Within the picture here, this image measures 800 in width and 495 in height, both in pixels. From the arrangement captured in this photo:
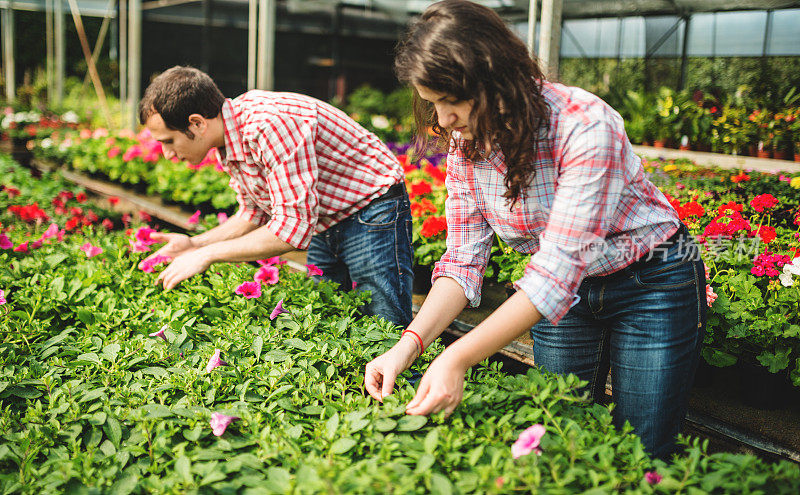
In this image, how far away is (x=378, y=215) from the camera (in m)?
2.28

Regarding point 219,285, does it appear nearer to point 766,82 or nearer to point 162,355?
point 162,355

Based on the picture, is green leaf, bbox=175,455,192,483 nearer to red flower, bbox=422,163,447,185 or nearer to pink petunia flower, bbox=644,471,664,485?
pink petunia flower, bbox=644,471,664,485

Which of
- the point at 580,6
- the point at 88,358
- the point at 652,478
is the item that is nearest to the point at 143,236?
the point at 88,358

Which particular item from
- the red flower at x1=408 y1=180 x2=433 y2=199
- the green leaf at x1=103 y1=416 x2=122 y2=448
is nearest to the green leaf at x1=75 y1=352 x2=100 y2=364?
the green leaf at x1=103 y1=416 x2=122 y2=448

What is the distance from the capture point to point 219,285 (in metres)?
2.19

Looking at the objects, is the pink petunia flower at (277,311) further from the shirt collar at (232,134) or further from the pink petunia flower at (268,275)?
the shirt collar at (232,134)

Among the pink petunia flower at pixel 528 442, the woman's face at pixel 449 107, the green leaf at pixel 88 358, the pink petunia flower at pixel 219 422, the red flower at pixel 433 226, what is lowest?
the green leaf at pixel 88 358

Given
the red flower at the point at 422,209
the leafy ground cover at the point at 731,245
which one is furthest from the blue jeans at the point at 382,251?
the red flower at the point at 422,209

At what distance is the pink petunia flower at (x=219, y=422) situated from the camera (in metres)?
1.28

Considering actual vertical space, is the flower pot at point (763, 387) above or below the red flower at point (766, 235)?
below

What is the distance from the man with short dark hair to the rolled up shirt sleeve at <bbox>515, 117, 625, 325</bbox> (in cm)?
98

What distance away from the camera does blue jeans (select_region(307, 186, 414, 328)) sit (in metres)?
2.28

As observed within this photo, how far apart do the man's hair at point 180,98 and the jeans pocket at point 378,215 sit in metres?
0.60

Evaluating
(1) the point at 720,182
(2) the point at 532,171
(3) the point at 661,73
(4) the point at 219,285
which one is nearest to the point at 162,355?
(4) the point at 219,285
